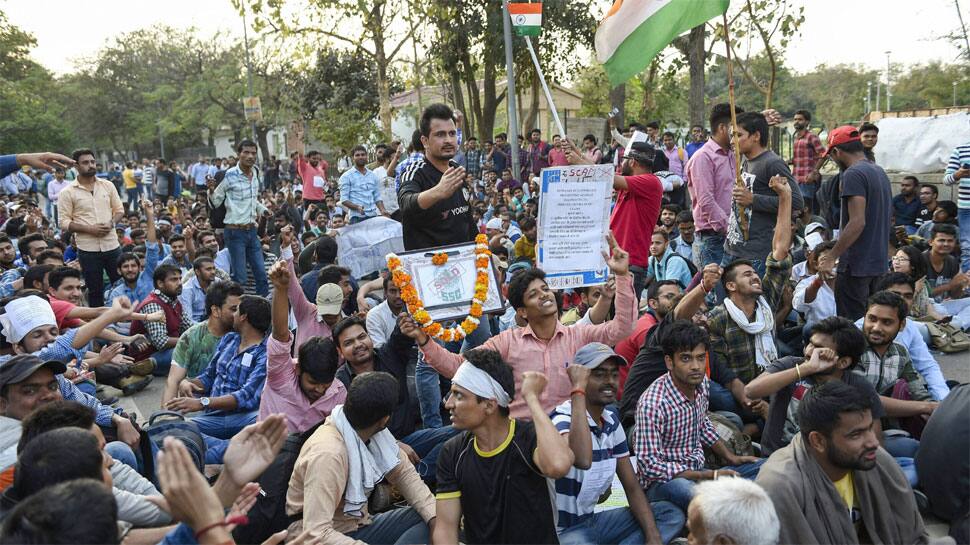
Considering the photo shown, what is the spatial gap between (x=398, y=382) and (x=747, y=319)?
2.40m

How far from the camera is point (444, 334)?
500cm

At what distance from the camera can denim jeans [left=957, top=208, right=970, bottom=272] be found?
8820mm

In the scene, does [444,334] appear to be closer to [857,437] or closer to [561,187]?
[561,187]

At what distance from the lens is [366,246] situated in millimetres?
9180

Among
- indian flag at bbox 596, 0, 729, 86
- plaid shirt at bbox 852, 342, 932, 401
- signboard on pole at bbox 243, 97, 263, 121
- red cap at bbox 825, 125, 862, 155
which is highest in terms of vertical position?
signboard on pole at bbox 243, 97, 263, 121

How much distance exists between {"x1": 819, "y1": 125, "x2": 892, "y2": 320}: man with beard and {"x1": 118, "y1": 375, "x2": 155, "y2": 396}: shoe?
242 inches

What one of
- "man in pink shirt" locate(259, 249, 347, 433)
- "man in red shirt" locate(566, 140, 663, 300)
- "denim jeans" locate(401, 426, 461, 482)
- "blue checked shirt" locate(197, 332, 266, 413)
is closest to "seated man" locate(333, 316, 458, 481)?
"denim jeans" locate(401, 426, 461, 482)

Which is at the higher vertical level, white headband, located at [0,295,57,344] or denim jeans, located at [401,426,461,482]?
white headband, located at [0,295,57,344]

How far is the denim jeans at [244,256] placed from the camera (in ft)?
32.3

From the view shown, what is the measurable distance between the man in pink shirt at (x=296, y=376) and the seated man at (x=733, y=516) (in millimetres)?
2509

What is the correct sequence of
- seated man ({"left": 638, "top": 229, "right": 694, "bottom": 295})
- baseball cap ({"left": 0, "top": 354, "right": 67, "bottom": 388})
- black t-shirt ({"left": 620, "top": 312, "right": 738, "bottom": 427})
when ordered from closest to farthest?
baseball cap ({"left": 0, "top": 354, "right": 67, "bottom": 388}) → black t-shirt ({"left": 620, "top": 312, "right": 738, "bottom": 427}) → seated man ({"left": 638, "top": 229, "right": 694, "bottom": 295})

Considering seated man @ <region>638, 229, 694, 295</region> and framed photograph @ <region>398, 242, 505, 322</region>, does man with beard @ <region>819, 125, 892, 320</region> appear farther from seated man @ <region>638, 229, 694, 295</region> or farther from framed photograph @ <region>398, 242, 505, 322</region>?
framed photograph @ <region>398, 242, 505, 322</region>

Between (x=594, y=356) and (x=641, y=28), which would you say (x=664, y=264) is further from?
(x=594, y=356)

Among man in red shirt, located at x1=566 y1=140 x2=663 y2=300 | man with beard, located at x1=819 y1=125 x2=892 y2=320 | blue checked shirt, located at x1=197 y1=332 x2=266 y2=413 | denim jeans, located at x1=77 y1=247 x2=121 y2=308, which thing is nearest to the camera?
blue checked shirt, located at x1=197 y1=332 x2=266 y2=413
